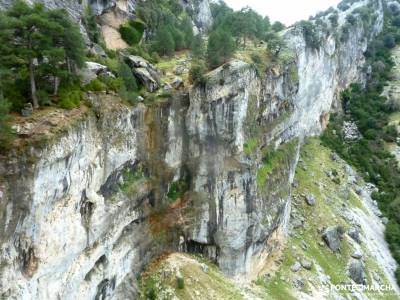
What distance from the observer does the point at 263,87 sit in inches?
1989

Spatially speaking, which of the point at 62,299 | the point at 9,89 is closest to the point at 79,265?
the point at 62,299

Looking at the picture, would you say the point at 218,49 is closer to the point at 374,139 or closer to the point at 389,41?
the point at 374,139

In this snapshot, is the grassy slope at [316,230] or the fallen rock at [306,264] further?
the fallen rock at [306,264]

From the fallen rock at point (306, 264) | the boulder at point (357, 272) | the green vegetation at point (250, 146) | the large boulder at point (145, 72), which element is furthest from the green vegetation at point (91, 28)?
the boulder at point (357, 272)

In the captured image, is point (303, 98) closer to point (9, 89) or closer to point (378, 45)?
point (378, 45)

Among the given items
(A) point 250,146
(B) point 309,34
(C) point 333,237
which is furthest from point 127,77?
(B) point 309,34

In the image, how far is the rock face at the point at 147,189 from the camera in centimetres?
2630

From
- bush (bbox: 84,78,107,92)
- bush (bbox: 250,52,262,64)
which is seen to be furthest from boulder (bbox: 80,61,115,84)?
bush (bbox: 250,52,262,64)

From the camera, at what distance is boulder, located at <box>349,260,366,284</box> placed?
54656 mm

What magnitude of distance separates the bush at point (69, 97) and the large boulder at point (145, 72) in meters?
8.47

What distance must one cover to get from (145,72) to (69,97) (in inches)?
425

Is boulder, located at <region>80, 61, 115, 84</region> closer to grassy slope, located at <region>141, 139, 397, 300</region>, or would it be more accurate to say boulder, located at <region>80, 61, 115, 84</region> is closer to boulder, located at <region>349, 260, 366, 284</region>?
grassy slope, located at <region>141, 139, 397, 300</region>

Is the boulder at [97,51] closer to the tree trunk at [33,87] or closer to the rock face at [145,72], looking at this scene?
the rock face at [145,72]

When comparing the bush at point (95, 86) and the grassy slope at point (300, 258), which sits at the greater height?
the bush at point (95, 86)
